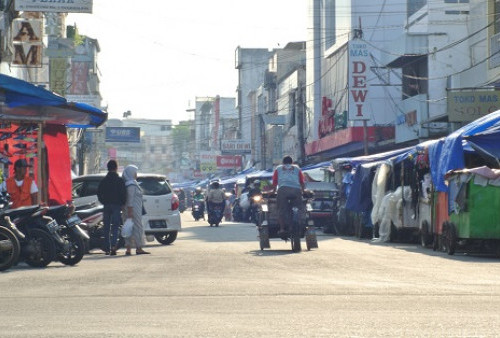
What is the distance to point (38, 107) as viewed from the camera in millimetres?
19078

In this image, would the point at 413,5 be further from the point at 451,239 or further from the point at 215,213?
the point at 451,239

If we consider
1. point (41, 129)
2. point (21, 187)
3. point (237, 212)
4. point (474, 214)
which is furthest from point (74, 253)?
point (237, 212)

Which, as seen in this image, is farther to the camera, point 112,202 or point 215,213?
point 215,213

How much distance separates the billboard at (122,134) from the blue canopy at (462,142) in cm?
7470

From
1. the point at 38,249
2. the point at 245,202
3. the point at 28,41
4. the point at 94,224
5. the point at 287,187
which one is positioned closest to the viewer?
the point at 38,249

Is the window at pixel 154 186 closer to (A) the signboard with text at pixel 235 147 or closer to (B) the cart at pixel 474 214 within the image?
(B) the cart at pixel 474 214

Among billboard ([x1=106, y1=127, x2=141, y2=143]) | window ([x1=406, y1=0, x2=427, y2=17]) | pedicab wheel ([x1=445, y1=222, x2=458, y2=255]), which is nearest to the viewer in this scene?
pedicab wheel ([x1=445, y1=222, x2=458, y2=255])

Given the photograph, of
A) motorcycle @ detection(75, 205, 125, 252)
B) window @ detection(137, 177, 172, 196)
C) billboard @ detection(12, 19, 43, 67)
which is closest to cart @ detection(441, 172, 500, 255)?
motorcycle @ detection(75, 205, 125, 252)

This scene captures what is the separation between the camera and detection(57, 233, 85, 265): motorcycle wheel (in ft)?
55.7

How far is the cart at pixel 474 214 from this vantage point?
62.1ft

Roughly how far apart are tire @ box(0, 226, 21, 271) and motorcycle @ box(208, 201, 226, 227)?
27525 millimetres

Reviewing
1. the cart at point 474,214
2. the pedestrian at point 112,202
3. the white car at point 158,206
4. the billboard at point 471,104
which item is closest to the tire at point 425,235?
the cart at point 474,214

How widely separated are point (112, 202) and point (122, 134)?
249ft

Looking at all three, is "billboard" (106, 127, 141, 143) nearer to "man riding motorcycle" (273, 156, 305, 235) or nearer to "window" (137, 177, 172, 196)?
"window" (137, 177, 172, 196)
